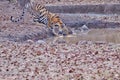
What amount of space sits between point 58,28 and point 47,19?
104 cm

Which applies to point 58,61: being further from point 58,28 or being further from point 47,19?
point 47,19

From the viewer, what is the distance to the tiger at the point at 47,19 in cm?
2025

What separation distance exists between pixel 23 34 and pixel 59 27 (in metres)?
3.30

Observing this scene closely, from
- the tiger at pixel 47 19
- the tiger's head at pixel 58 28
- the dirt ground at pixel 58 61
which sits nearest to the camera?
the dirt ground at pixel 58 61

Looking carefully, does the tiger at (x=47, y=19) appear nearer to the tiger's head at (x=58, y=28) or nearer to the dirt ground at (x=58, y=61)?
the tiger's head at (x=58, y=28)

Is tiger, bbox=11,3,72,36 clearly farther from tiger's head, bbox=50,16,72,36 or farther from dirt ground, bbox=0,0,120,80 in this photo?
dirt ground, bbox=0,0,120,80

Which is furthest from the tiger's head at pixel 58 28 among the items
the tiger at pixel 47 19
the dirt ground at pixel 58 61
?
the dirt ground at pixel 58 61

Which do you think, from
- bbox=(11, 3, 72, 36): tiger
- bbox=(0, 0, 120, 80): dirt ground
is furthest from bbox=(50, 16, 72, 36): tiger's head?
bbox=(0, 0, 120, 80): dirt ground

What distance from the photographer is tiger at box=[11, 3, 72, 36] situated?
20.2m

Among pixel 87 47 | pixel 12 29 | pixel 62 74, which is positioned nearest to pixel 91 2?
pixel 12 29

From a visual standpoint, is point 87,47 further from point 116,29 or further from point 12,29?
point 116,29

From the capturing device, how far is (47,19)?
21359mm

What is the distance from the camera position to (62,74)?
9.92 metres

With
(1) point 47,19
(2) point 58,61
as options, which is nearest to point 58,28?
(1) point 47,19
